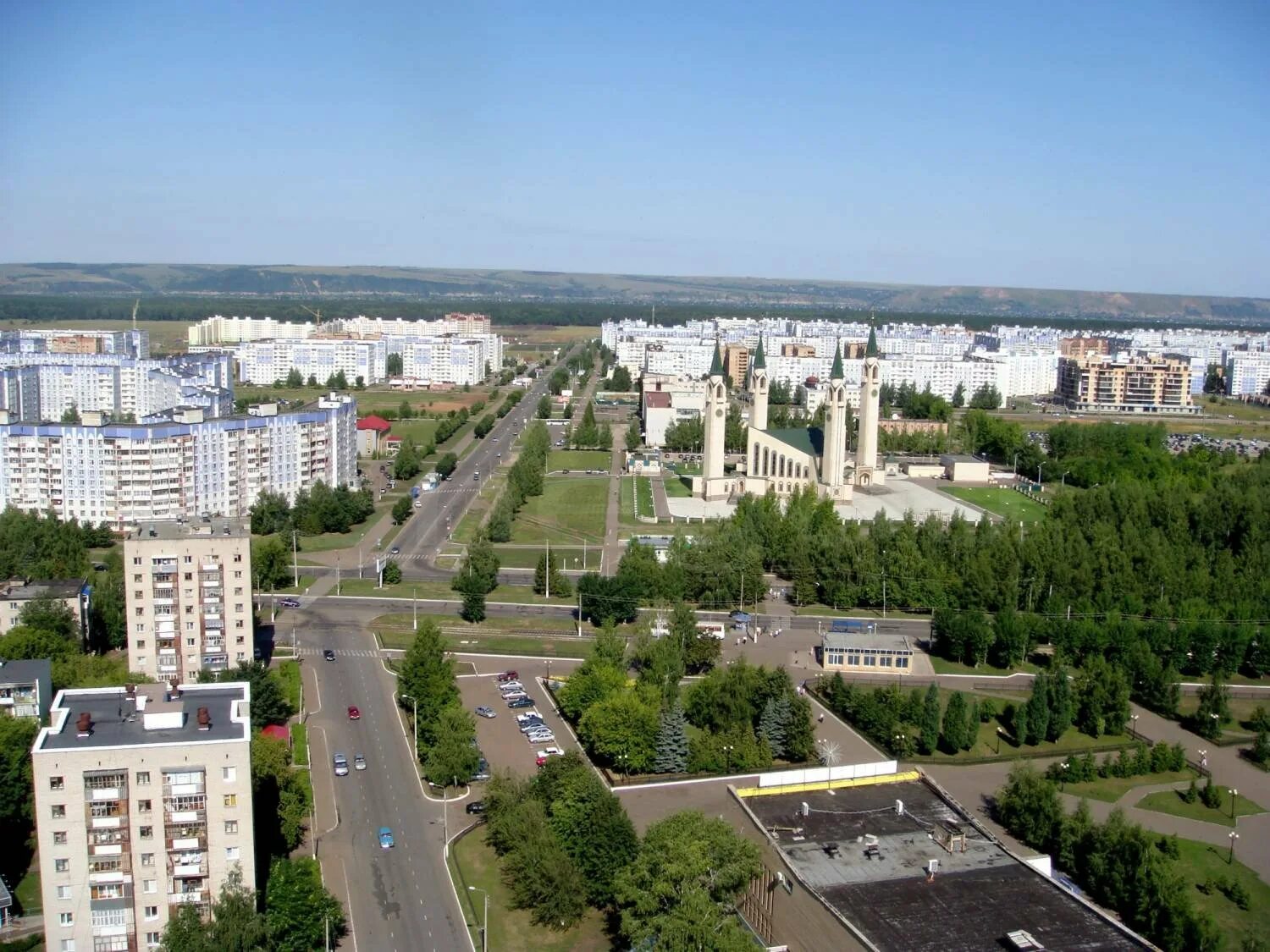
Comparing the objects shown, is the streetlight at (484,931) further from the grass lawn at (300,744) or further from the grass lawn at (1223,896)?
the grass lawn at (1223,896)

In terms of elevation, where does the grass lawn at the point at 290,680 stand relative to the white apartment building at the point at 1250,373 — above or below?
below

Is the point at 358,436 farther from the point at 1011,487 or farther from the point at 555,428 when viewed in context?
the point at 1011,487

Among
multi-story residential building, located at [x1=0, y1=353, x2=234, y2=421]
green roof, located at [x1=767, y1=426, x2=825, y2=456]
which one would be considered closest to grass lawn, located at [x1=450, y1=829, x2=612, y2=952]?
green roof, located at [x1=767, y1=426, x2=825, y2=456]

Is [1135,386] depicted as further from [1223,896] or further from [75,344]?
[75,344]

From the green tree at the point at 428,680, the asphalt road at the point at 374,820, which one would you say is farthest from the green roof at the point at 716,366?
the green tree at the point at 428,680

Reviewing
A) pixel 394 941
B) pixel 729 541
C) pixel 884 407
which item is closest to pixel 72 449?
pixel 729 541

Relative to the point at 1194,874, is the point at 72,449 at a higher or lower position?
higher
